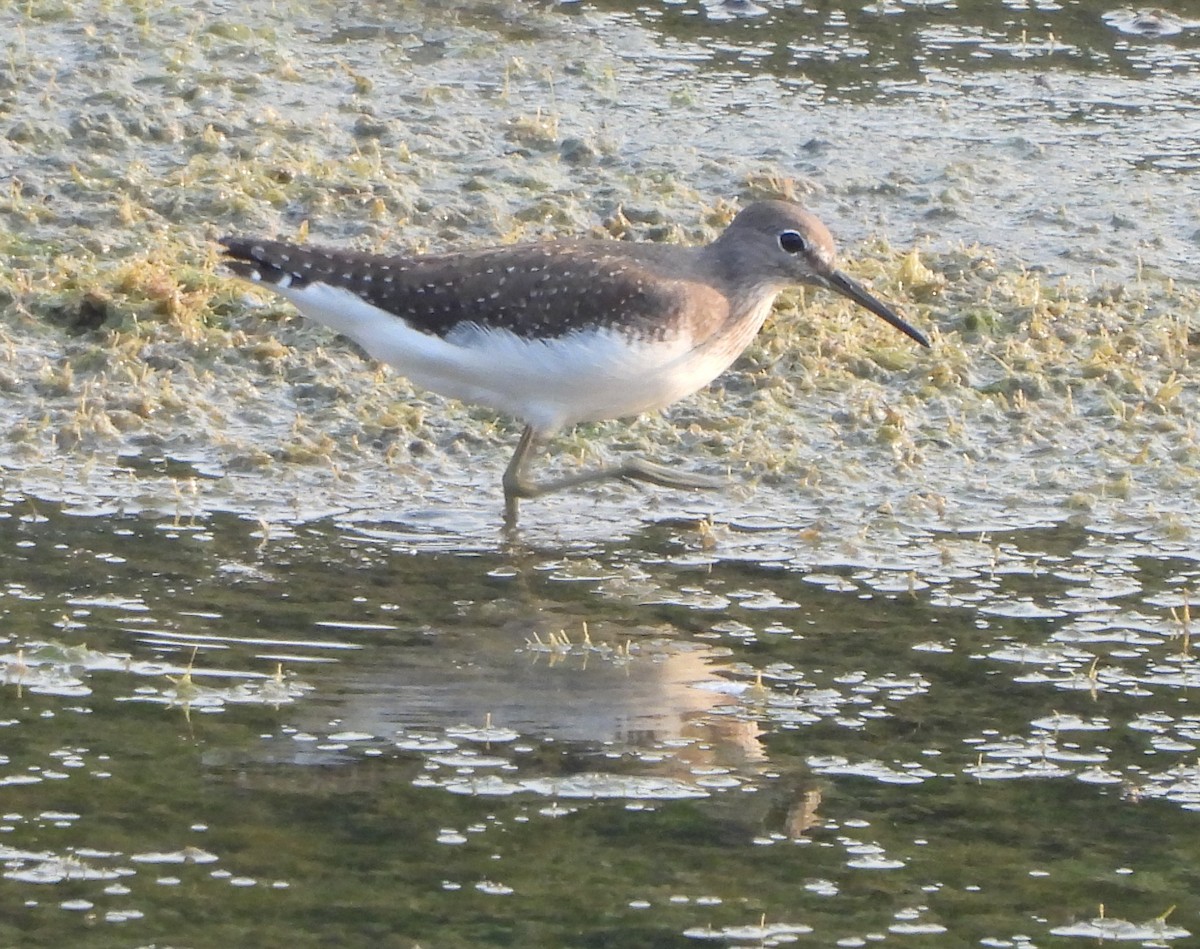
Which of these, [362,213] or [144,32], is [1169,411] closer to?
[362,213]

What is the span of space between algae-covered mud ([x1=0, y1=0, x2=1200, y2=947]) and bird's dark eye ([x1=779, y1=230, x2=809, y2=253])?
0.75 m

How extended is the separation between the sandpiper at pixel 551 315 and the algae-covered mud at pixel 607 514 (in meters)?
0.42

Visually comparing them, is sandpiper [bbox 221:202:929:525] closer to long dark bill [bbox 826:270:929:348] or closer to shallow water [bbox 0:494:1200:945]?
long dark bill [bbox 826:270:929:348]

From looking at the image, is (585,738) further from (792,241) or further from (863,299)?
(863,299)

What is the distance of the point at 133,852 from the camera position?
4930mm

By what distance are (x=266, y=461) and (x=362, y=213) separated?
234 cm

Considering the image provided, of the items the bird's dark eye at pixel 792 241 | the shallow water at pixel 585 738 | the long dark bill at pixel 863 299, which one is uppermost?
the bird's dark eye at pixel 792 241

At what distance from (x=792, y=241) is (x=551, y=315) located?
1.02m

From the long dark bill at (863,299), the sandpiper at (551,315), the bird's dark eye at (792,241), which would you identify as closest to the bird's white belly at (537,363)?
the sandpiper at (551,315)

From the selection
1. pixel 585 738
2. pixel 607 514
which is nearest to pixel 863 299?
pixel 607 514

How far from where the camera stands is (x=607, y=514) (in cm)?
767

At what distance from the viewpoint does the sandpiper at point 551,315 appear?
7.31 m

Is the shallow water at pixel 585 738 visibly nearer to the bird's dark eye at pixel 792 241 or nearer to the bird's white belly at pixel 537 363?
the bird's white belly at pixel 537 363

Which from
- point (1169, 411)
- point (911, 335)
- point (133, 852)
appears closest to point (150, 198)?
point (911, 335)
